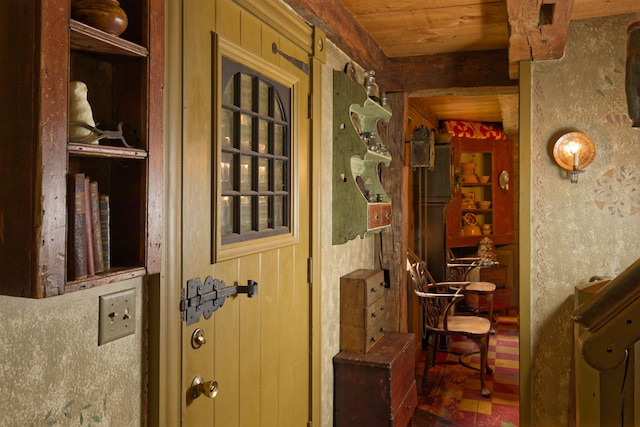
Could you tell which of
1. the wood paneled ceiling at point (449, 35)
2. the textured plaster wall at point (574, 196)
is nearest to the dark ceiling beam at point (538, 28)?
the wood paneled ceiling at point (449, 35)

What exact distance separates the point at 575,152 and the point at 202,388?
2.35m

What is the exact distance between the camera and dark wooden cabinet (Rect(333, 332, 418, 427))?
109 inches

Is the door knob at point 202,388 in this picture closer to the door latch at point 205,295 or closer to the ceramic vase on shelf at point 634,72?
the door latch at point 205,295

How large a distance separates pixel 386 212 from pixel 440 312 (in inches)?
62.8

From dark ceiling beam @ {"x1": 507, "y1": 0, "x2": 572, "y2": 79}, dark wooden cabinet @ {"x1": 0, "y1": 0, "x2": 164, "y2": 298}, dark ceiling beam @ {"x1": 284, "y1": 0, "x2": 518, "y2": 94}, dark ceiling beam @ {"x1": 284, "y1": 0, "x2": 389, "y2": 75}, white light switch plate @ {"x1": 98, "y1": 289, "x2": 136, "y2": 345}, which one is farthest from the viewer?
dark ceiling beam @ {"x1": 284, "y1": 0, "x2": 518, "y2": 94}

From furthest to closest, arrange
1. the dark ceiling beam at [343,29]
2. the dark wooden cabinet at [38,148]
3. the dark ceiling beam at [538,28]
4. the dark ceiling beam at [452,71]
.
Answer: the dark ceiling beam at [452,71] → the dark ceiling beam at [343,29] → the dark ceiling beam at [538,28] → the dark wooden cabinet at [38,148]

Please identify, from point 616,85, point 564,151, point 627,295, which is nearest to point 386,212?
point 564,151

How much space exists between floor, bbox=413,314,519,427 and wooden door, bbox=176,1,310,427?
1.55 meters

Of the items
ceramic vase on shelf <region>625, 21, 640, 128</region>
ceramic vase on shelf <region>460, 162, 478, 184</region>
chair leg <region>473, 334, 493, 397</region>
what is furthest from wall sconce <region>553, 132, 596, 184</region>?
ceramic vase on shelf <region>460, 162, 478, 184</region>

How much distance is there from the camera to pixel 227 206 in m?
1.79

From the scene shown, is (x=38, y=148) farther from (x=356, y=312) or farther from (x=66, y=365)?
(x=356, y=312)

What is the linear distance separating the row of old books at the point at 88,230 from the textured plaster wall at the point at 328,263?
1.54 meters

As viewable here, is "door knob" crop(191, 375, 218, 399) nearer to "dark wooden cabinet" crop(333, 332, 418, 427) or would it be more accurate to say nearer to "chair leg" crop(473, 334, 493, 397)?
"dark wooden cabinet" crop(333, 332, 418, 427)

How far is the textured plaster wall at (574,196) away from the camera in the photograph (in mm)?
2883
